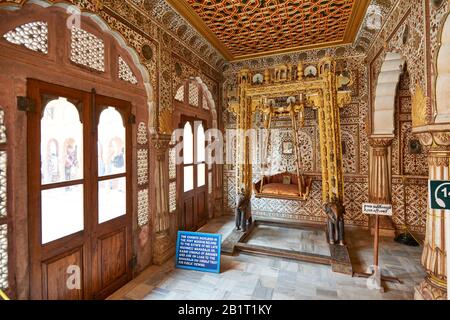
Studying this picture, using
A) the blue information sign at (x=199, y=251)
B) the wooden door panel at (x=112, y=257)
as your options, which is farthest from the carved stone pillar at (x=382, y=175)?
the wooden door panel at (x=112, y=257)

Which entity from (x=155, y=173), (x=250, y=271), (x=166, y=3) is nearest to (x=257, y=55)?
(x=166, y=3)

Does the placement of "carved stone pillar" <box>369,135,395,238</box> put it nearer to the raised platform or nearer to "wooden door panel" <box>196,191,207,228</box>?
the raised platform

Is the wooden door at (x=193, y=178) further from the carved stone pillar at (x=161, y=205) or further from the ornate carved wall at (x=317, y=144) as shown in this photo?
the ornate carved wall at (x=317, y=144)

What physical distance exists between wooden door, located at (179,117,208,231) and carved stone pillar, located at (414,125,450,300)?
3533 millimetres

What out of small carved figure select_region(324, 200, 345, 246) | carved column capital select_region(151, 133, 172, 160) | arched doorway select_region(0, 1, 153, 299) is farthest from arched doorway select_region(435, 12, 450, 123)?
arched doorway select_region(0, 1, 153, 299)

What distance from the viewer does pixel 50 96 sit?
2.12 m

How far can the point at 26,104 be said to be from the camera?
1.92m

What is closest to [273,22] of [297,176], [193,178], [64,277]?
[297,176]

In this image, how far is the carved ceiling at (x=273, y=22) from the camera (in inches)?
130

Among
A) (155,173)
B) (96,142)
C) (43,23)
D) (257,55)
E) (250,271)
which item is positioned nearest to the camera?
(43,23)

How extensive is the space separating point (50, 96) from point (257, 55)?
4.29 metres

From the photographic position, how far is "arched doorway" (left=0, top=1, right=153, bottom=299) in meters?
1.91

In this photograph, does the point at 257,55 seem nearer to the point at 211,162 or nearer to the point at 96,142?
the point at 211,162

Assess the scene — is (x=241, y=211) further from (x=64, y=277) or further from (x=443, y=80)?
(x=443, y=80)
